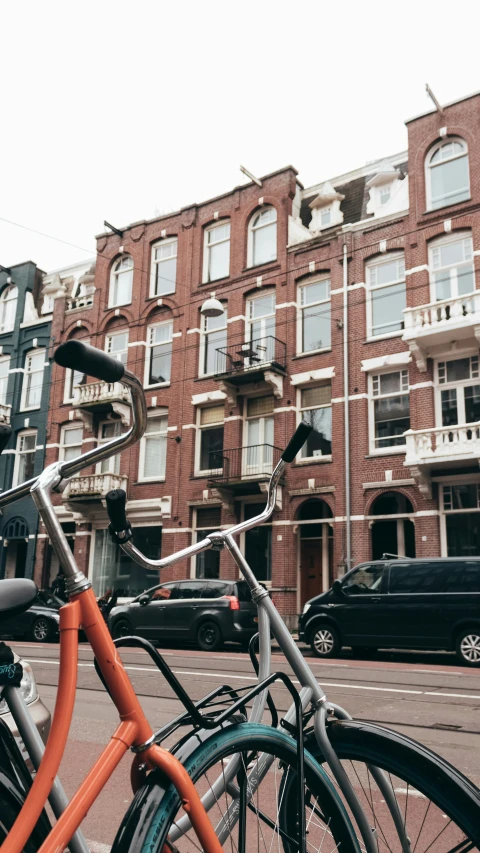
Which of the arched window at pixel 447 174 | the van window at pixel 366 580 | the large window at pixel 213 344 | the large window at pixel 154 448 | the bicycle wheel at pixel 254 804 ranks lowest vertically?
the bicycle wheel at pixel 254 804

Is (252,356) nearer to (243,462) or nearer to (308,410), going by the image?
(308,410)

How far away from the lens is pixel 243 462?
23297 mm

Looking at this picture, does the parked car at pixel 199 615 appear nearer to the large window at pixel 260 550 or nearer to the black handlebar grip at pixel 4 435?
the large window at pixel 260 550

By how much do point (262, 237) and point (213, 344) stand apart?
4281 mm

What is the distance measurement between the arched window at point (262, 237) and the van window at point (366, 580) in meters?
13.7

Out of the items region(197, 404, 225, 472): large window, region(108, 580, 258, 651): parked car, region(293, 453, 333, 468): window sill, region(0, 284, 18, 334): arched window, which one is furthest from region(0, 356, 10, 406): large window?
region(108, 580, 258, 651): parked car

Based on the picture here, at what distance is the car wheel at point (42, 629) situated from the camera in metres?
17.8

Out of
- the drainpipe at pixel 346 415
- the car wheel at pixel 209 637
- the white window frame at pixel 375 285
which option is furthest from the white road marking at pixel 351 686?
the white window frame at pixel 375 285

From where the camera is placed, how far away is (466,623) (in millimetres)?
12906

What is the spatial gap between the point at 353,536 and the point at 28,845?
19161mm

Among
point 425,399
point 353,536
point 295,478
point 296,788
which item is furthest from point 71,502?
point 296,788

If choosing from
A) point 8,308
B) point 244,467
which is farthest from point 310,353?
point 8,308

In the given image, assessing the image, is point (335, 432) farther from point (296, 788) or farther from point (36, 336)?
point (296, 788)

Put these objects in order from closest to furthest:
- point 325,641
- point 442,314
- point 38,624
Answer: point 325,641 < point 38,624 < point 442,314
